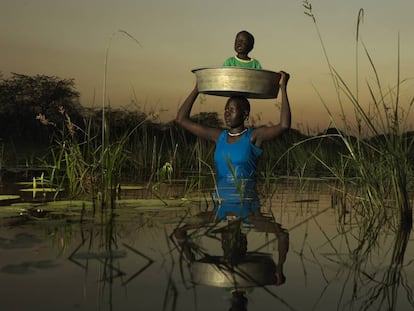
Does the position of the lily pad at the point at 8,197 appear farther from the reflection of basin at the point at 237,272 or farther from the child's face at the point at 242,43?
the reflection of basin at the point at 237,272

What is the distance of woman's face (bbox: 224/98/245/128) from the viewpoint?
651 centimetres

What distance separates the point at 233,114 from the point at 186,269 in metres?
4.04

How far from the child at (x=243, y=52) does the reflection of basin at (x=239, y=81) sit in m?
0.41

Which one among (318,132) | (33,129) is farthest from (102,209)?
(33,129)

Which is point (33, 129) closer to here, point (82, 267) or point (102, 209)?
point (102, 209)

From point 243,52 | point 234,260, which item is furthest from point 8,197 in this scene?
point 234,260

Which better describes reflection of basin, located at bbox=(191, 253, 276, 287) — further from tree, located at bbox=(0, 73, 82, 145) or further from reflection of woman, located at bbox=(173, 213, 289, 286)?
tree, located at bbox=(0, 73, 82, 145)

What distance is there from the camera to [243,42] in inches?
251

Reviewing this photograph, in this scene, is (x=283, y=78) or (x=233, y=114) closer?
Result: (x=283, y=78)

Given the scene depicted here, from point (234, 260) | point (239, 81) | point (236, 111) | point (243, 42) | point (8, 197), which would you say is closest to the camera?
point (234, 260)

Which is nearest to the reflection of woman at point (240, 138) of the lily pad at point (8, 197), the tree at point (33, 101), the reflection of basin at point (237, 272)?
the lily pad at point (8, 197)

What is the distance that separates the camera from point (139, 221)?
13.2 ft

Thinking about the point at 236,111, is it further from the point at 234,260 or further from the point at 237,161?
the point at 234,260

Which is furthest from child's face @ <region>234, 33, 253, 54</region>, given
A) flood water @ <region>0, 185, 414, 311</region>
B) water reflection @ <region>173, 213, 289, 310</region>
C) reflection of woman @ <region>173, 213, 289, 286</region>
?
water reflection @ <region>173, 213, 289, 310</region>
